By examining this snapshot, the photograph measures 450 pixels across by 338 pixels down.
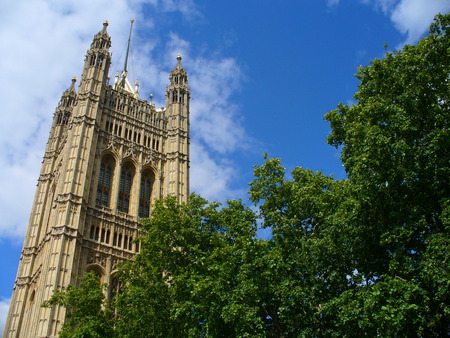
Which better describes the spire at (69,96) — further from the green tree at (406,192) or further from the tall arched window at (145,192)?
the green tree at (406,192)

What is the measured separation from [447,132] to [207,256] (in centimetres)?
1085

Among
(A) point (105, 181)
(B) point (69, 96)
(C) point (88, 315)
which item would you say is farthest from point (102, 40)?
(C) point (88, 315)

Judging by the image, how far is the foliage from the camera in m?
14.0

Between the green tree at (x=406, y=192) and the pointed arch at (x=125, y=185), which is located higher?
the pointed arch at (x=125, y=185)

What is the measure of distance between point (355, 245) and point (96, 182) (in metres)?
29.3

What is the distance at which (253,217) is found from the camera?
21.9 meters

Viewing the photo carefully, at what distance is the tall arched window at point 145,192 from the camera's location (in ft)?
140

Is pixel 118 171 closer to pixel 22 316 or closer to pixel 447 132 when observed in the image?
pixel 22 316

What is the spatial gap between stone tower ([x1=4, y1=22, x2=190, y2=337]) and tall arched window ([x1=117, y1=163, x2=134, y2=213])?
0.30 ft

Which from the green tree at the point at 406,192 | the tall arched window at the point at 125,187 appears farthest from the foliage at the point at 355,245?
the tall arched window at the point at 125,187

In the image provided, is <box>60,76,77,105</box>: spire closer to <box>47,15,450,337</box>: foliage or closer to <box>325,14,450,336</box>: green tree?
<box>47,15,450,337</box>: foliage

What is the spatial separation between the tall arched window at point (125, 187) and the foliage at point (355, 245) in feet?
69.0

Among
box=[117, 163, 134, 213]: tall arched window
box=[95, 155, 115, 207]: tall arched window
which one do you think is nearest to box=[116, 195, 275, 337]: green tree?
box=[95, 155, 115, 207]: tall arched window


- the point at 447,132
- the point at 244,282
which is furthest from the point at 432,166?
the point at 244,282
